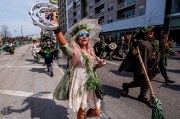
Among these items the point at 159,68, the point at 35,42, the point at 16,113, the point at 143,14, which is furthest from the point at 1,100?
the point at 143,14

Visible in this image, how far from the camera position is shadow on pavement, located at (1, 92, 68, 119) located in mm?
3756

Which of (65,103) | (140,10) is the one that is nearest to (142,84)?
(65,103)

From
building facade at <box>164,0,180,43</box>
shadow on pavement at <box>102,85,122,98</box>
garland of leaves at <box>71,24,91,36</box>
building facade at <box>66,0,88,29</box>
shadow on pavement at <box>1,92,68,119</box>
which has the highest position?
building facade at <box>66,0,88,29</box>

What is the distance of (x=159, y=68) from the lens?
636 cm

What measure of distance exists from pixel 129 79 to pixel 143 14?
21.2m

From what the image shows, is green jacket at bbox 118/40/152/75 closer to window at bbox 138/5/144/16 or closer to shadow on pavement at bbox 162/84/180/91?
shadow on pavement at bbox 162/84/180/91

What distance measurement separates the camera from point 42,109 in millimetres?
4078

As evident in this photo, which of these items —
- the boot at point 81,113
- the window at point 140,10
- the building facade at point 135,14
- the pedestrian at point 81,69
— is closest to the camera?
the pedestrian at point 81,69

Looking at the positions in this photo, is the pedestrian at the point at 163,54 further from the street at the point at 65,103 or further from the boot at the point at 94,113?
the boot at the point at 94,113

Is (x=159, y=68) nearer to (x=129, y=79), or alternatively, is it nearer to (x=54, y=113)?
(x=129, y=79)

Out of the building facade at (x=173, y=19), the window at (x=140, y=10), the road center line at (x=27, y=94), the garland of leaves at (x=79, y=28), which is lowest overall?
the road center line at (x=27, y=94)

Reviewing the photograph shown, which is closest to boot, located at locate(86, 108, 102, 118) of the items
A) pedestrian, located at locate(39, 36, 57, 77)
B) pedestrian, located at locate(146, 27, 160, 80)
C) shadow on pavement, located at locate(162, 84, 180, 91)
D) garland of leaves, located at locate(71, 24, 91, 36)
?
garland of leaves, located at locate(71, 24, 91, 36)

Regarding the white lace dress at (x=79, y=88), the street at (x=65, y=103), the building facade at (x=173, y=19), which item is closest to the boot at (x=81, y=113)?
the white lace dress at (x=79, y=88)

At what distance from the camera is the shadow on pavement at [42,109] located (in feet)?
12.3
